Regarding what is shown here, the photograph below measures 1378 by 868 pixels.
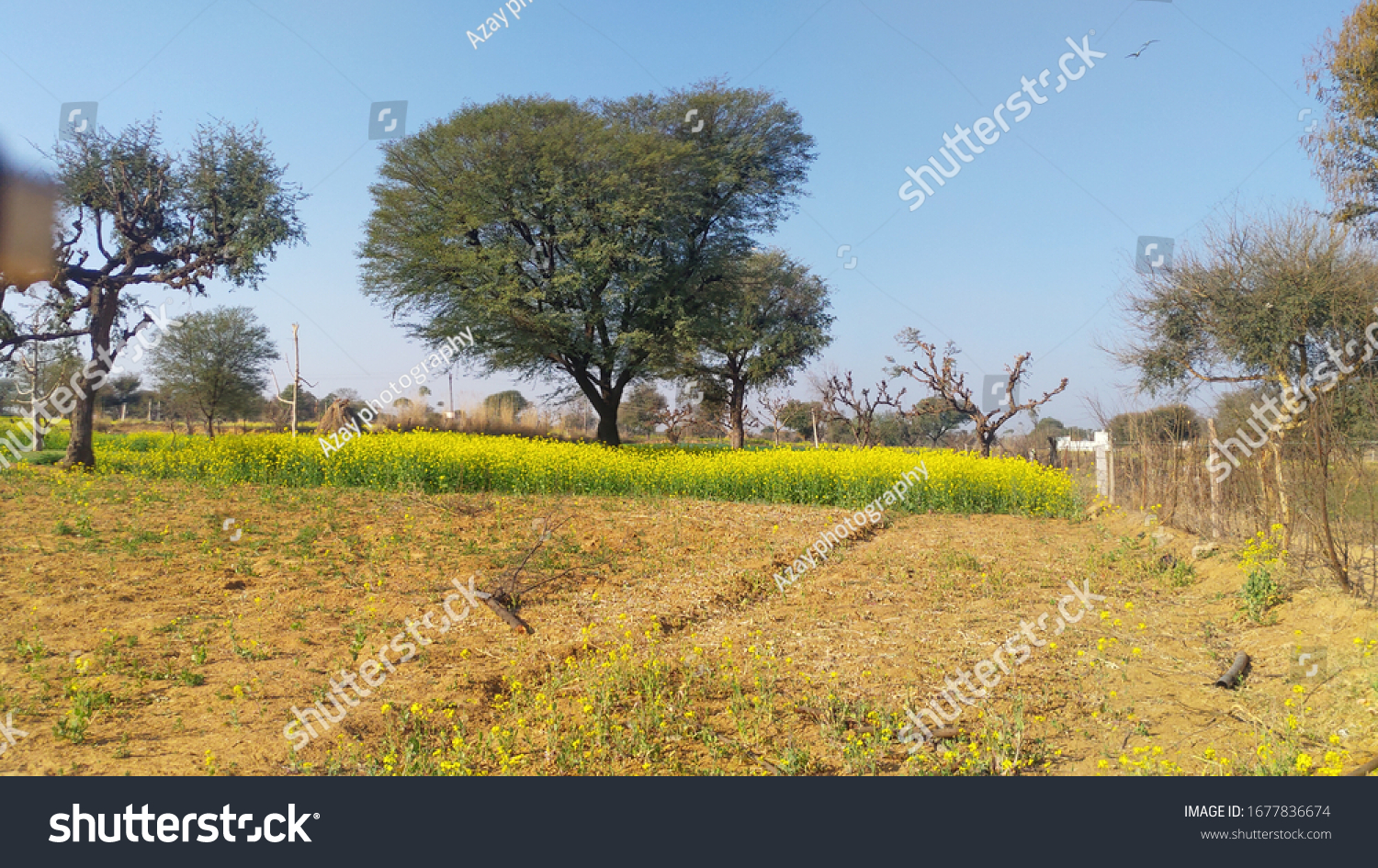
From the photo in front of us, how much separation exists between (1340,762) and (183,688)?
6.76m

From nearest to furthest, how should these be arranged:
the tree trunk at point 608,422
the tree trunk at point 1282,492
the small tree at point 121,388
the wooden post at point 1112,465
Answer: the tree trunk at point 1282,492 → the wooden post at point 1112,465 → the tree trunk at point 608,422 → the small tree at point 121,388

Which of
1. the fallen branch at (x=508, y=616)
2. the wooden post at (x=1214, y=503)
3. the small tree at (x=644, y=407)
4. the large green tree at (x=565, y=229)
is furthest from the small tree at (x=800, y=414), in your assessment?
the fallen branch at (x=508, y=616)

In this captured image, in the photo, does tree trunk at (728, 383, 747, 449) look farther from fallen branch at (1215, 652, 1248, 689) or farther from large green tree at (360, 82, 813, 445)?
fallen branch at (1215, 652, 1248, 689)

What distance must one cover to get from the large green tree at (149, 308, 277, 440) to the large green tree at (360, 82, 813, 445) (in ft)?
64.2

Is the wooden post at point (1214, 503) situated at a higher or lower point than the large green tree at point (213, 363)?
lower

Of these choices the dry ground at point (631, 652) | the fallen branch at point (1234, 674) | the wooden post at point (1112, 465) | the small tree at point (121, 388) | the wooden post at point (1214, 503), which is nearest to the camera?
the dry ground at point (631, 652)

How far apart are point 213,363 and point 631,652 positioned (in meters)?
39.1

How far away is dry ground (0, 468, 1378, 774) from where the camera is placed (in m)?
4.22

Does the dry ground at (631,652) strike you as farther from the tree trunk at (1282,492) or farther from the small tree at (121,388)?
the small tree at (121,388)

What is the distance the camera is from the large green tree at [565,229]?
20602 millimetres

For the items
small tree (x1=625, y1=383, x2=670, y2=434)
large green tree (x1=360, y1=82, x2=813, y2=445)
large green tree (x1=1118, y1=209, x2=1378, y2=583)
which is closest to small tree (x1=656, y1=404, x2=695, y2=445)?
small tree (x1=625, y1=383, x2=670, y2=434)

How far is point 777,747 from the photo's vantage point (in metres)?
4.28

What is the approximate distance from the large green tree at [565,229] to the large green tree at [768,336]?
13.1 ft

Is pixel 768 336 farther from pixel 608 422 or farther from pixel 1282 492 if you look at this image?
pixel 1282 492
